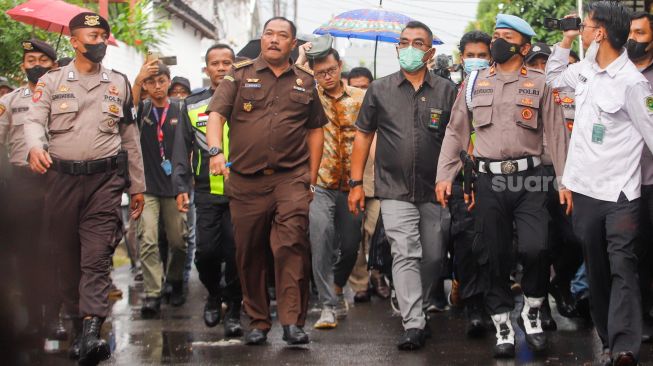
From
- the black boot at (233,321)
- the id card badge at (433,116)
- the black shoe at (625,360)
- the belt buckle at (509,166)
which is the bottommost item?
the black boot at (233,321)

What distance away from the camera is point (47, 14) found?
1045 cm

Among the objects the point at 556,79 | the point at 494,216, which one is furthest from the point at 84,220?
the point at 556,79

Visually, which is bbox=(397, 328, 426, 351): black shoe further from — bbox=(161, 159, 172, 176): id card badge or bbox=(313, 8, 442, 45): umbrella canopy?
bbox=(313, 8, 442, 45): umbrella canopy

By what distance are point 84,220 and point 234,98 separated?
1.34 meters

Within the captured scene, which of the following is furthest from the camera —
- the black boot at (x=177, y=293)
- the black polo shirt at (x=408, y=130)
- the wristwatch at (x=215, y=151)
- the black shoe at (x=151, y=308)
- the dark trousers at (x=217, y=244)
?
the black boot at (x=177, y=293)

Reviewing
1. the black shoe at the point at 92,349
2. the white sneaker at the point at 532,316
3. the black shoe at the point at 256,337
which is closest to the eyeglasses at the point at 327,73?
the black shoe at the point at 256,337

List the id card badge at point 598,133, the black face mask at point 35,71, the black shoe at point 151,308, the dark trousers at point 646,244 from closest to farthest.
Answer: the id card badge at point 598,133, the dark trousers at point 646,244, the black face mask at point 35,71, the black shoe at point 151,308

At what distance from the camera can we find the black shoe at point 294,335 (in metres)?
7.66

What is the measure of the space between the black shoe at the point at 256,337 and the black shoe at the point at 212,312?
1053mm

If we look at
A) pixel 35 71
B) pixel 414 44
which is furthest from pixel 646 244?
pixel 35 71

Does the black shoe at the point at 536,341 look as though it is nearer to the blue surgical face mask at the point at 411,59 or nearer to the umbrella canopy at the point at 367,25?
the blue surgical face mask at the point at 411,59

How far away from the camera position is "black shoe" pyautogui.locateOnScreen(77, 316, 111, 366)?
696cm

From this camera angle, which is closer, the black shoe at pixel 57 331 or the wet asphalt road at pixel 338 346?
the wet asphalt road at pixel 338 346

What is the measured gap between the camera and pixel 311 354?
755cm
